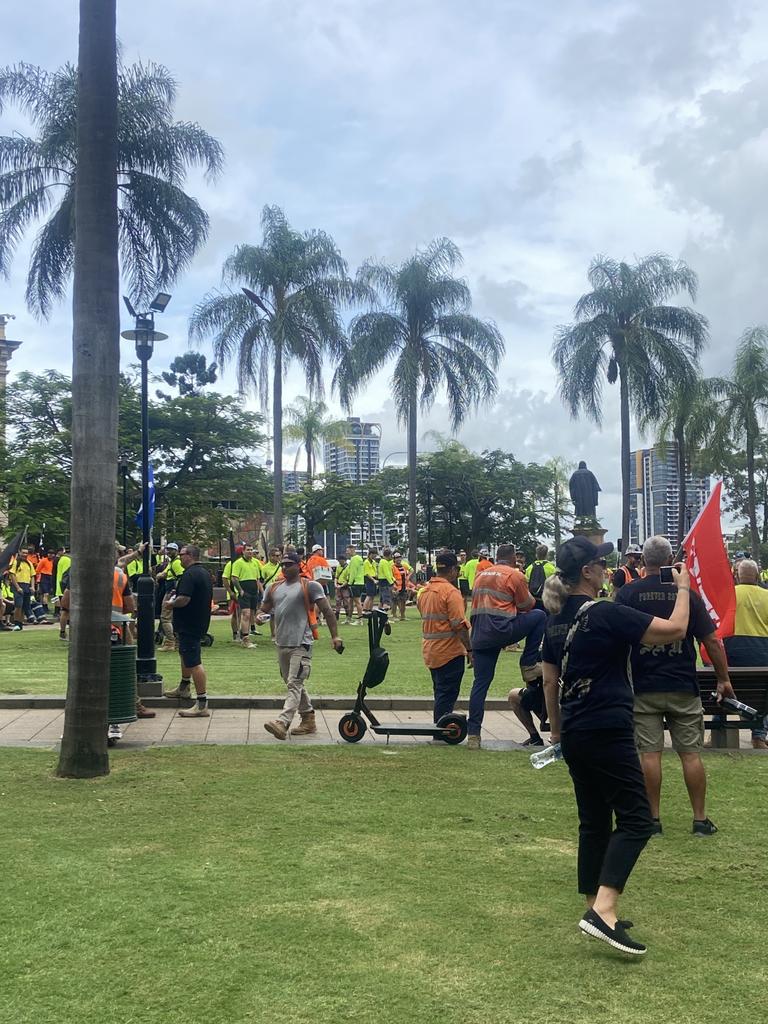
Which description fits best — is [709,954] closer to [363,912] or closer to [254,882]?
[363,912]

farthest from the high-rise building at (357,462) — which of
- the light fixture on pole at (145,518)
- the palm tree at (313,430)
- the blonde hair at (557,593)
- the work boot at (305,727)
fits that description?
the blonde hair at (557,593)

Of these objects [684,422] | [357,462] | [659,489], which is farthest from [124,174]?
[357,462]

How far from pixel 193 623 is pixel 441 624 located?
302 centimetres

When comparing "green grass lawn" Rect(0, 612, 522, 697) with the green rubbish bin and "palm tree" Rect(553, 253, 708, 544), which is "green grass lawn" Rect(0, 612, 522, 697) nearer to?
the green rubbish bin

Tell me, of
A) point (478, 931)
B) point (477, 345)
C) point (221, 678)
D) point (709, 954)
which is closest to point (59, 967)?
point (478, 931)

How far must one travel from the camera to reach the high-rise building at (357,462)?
56234 mm

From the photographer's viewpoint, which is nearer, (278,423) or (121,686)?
(121,686)

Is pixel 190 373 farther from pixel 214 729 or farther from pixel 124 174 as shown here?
pixel 214 729

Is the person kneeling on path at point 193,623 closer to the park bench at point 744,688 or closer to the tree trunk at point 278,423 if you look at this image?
the park bench at point 744,688

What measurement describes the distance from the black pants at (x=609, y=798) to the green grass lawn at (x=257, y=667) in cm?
773

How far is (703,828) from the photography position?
650 centimetres

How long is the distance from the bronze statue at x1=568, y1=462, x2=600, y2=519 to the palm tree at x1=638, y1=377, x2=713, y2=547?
6.45 m

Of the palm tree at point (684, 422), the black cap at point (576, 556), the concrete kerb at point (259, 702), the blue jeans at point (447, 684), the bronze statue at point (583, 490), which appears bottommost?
the concrete kerb at point (259, 702)

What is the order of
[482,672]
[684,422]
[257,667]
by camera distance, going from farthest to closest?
[684,422] → [257,667] → [482,672]
